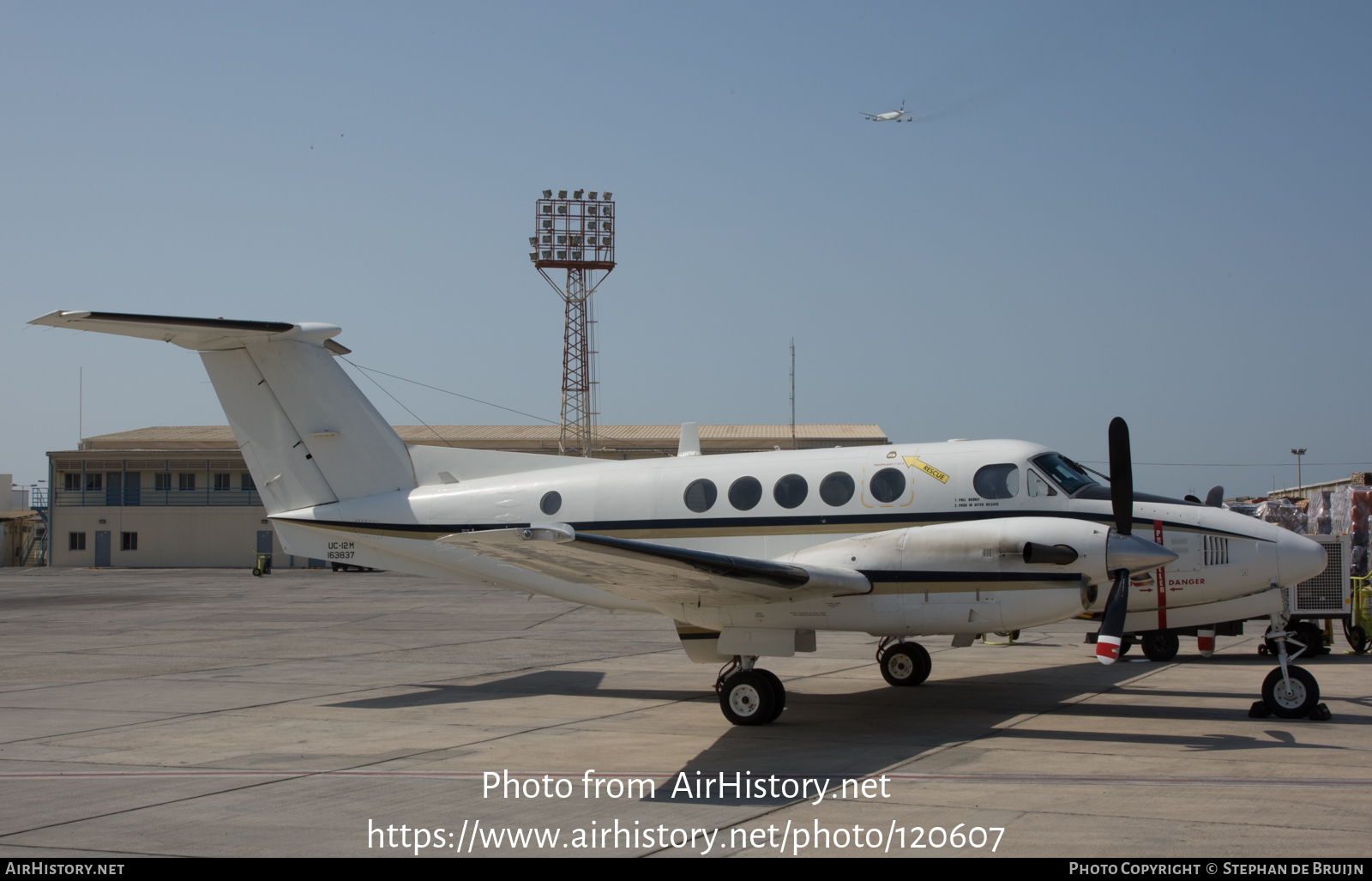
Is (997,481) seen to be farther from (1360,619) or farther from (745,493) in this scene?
(1360,619)

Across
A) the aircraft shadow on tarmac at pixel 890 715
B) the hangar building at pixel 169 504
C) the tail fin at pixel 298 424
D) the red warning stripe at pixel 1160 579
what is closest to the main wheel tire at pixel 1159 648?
the aircraft shadow on tarmac at pixel 890 715

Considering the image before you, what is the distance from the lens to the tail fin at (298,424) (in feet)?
46.4

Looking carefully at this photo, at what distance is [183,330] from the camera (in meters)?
13.5

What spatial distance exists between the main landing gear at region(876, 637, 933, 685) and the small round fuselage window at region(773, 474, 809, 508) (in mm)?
3042

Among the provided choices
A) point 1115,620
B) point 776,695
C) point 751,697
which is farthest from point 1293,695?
point 751,697

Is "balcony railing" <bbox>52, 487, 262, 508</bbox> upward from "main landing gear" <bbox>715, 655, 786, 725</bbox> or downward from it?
upward

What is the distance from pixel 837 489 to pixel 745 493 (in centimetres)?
109

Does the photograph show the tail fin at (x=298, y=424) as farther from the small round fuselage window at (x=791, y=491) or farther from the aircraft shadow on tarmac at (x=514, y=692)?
the small round fuselage window at (x=791, y=491)

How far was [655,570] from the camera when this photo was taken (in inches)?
402

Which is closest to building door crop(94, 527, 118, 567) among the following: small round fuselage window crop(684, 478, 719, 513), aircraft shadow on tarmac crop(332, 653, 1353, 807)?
aircraft shadow on tarmac crop(332, 653, 1353, 807)

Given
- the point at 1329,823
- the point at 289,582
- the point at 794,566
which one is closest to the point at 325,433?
the point at 794,566

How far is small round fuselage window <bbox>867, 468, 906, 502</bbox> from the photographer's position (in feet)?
38.7

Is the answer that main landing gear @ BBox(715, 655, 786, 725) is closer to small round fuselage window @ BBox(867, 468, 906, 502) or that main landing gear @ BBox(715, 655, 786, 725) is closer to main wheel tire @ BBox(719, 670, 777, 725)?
main wheel tire @ BBox(719, 670, 777, 725)
